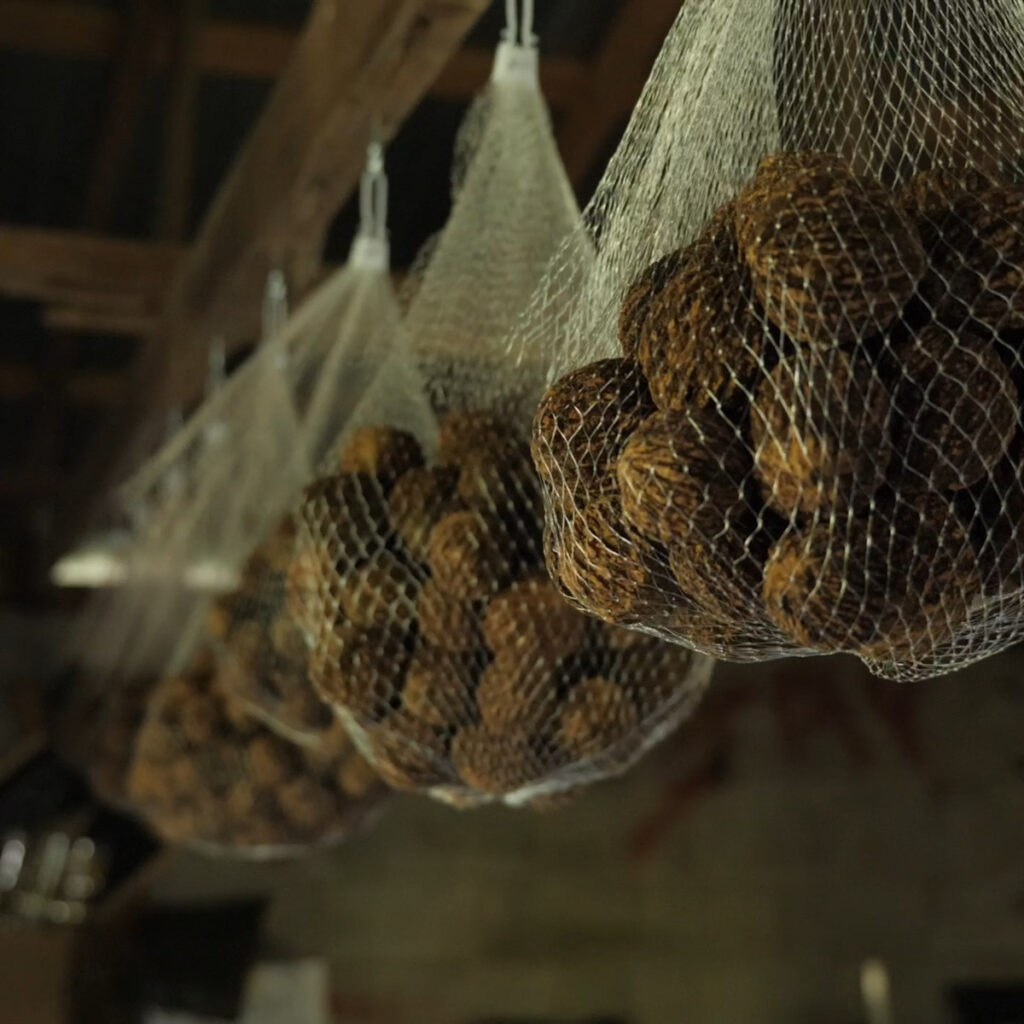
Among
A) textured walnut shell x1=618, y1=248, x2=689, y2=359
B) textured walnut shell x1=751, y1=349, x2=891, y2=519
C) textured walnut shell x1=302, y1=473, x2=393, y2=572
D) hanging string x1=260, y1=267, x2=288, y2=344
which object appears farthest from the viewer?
hanging string x1=260, y1=267, x2=288, y2=344

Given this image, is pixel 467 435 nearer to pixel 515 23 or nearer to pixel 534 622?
pixel 534 622

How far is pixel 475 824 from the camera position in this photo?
3.90 metres

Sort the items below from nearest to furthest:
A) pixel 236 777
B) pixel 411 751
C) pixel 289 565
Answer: pixel 411 751 → pixel 289 565 → pixel 236 777

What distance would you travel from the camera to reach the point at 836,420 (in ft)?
1.84

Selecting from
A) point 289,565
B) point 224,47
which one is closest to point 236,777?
point 289,565

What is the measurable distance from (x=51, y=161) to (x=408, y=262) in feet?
2.60

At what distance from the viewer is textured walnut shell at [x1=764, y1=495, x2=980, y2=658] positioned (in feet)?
1.87

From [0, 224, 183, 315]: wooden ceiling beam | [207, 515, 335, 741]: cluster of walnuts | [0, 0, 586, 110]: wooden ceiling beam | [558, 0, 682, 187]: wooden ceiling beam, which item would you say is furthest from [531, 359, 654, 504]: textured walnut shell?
[0, 224, 183, 315]: wooden ceiling beam

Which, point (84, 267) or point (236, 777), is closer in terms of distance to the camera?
point (236, 777)

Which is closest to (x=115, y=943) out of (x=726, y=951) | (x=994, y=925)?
(x=726, y=951)

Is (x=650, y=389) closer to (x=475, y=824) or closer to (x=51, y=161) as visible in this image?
(x=51, y=161)

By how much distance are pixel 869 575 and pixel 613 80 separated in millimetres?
1707

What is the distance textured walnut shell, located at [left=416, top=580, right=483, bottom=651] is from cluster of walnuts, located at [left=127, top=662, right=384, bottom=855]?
1.43ft

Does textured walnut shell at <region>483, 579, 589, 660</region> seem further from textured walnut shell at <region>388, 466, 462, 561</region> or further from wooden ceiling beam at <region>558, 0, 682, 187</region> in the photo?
wooden ceiling beam at <region>558, 0, 682, 187</region>
